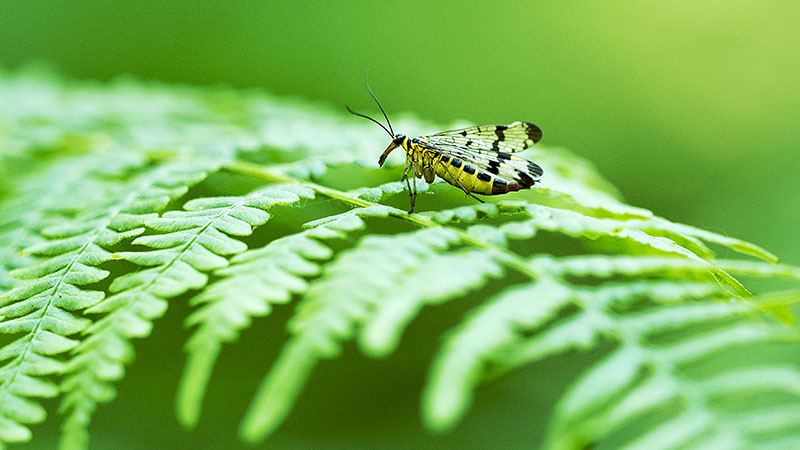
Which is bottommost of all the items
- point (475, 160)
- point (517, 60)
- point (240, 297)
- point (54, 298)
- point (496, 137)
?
point (54, 298)

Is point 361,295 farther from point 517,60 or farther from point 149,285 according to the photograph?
point 517,60

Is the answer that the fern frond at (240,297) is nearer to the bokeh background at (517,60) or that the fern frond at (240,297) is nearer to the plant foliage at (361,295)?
the plant foliage at (361,295)

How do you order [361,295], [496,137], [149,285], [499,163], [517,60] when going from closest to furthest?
1. [361,295]
2. [149,285]
3. [499,163]
4. [496,137]
5. [517,60]

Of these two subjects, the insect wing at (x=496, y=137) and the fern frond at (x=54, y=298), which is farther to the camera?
the insect wing at (x=496, y=137)

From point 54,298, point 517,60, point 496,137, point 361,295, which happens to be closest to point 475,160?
point 496,137

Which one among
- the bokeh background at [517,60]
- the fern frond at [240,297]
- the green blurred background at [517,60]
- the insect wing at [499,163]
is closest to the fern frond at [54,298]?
the fern frond at [240,297]

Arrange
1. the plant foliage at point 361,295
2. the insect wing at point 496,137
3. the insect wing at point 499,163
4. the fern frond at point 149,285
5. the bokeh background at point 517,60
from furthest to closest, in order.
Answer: the bokeh background at point 517,60 → the insect wing at point 496,137 → the insect wing at point 499,163 → the fern frond at point 149,285 → the plant foliage at point 361,295
